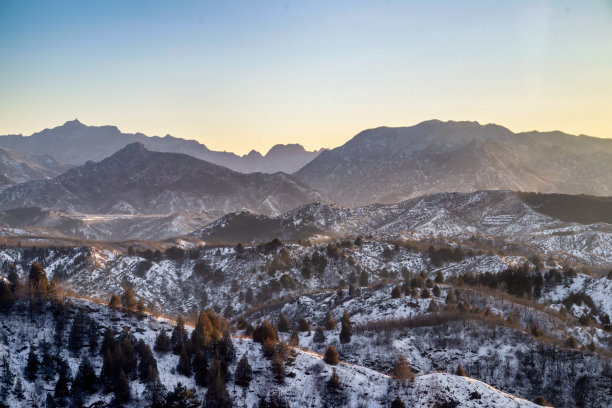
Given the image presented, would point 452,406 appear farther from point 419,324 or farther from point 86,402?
point 86,402

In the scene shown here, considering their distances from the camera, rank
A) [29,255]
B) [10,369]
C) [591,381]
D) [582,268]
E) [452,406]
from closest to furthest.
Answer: [452,406], [10,369], [591,381], [582,268], [29,255]

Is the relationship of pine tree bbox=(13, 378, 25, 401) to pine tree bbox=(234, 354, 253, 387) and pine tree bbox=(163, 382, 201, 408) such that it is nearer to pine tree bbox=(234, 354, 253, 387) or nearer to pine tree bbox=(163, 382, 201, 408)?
pine tree bbox=(163, 382, 201, 408)

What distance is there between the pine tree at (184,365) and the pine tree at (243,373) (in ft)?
24.3

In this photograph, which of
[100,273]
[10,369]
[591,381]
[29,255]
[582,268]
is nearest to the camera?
[10,369]

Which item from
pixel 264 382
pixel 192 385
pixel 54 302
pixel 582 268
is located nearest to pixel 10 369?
pixel 54 302

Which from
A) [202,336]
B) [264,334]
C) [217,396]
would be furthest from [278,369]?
[202,336]

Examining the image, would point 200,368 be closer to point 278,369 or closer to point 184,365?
point 184,365

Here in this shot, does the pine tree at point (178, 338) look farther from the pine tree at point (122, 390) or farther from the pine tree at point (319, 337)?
the pine tree at point (319, 337)

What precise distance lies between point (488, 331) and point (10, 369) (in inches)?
2984

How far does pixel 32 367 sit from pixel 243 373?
29.5 meters

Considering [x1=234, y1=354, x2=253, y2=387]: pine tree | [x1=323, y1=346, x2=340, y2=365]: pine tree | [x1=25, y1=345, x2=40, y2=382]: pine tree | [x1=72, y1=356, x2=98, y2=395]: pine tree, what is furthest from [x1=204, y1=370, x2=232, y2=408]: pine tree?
[x1=25, y1=345, x2=40, y2=382]: pine tree

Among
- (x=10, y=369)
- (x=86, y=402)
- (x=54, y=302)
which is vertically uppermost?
(x=54, y=302)

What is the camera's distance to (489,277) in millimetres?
124438

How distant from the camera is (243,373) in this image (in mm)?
62625
